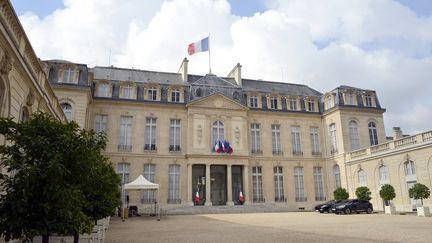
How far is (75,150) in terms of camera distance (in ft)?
18.9

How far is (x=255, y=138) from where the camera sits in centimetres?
3100

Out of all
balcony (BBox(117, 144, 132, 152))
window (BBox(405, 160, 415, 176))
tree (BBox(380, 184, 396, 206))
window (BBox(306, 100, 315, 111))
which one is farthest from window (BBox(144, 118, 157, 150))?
window (BBox(405, 160, 415, 176))

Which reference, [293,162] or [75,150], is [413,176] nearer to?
[293,162]

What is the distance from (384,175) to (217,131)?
13172 mm

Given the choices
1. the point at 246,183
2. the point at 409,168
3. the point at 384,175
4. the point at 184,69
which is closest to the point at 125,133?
the point at 184,69

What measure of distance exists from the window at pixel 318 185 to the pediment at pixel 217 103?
28.8 ft

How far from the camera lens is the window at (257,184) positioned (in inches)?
1180

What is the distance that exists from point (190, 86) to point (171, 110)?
107 inches

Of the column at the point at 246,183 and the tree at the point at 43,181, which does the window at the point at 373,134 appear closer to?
the column at the point at 246,183

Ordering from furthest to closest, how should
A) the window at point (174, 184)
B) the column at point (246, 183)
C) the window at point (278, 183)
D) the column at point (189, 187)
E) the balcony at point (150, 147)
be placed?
the window at point (278, 183)
the column at point (246, 183)
the balcony at point (150, 147)
the window at point (174, 184)
the column at point (189, 187)

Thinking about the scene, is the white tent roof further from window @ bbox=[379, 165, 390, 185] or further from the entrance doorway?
window @ bbox=[379, 165, 390, 185]

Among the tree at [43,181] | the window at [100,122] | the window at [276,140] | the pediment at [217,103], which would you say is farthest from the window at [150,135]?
the tree at [43,181]

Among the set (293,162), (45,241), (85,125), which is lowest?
Answer: (45,241)

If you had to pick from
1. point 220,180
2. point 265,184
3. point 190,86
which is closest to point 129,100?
point 190,86
